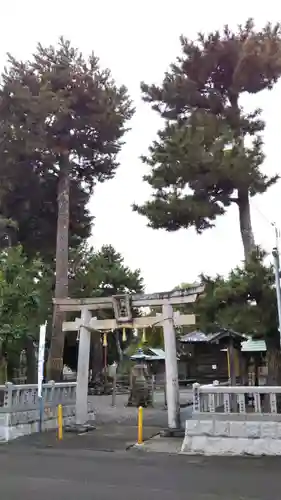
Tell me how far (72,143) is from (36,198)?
4245mm

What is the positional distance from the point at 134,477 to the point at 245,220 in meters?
9.67

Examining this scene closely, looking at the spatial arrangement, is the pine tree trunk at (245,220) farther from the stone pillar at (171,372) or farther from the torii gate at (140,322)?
the stone pillar at (171,372)

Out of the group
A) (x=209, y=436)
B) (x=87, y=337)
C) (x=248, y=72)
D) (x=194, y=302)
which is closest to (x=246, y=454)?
(x=209, y=436)

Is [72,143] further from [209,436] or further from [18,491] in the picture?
[18,491]

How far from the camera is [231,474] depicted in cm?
850

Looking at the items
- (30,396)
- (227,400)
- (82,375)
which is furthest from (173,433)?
(30,396)

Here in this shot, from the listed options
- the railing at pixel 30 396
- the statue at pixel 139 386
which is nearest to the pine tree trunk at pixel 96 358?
the statue at pixel 139 386

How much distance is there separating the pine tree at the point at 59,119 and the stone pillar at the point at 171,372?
10538 millimetres

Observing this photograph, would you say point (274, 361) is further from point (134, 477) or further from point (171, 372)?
point (134, 477)

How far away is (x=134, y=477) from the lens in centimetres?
837

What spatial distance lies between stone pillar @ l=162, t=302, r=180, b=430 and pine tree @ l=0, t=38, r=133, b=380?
415 inches

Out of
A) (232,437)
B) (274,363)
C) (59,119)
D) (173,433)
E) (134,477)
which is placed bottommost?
(134,477)

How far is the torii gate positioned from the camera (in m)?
13.7

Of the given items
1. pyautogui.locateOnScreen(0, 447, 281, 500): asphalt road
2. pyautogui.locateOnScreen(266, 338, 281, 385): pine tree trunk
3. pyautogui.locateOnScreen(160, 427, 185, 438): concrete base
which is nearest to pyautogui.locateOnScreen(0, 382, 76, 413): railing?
pyautogui.locateOnScreen(0, 447, 281, 500): asphalt road
